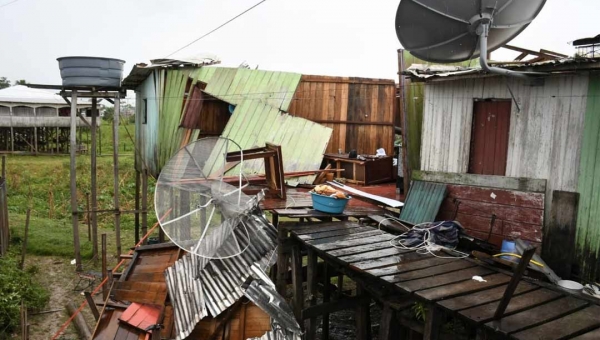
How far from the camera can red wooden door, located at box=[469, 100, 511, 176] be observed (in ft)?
26.6

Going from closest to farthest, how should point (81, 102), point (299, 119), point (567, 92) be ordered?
point (567, 92), point (299, 119), point (81, 102)

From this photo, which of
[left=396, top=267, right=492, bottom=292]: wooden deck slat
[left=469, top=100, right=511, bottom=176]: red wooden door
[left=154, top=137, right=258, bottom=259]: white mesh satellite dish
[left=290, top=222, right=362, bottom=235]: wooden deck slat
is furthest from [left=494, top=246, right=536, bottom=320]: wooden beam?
[left=154, top=137, right=258, bottom=259]: white mesh satellite dish

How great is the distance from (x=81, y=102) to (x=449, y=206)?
112ft

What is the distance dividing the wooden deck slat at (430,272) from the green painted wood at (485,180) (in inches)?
78.5

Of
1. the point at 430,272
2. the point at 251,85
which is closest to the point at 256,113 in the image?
the point at 251,85

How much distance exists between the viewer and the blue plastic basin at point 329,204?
9.02m

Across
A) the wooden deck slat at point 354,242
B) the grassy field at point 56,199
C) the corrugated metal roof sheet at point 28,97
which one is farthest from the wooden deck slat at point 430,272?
the corrugated metal roof sheet at point 28,97

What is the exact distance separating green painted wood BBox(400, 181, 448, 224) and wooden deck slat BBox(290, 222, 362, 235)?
1203 mm

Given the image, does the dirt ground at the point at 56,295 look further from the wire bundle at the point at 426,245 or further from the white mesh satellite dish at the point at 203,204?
the wire bundle at the point at 426,245

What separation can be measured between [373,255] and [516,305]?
2.22 m

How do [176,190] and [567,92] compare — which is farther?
[176,190]

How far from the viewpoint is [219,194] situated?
852cm

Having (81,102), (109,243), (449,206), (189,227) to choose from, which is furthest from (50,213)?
(449,206)

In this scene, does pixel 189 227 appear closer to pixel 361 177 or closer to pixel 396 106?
pixel 361 177
